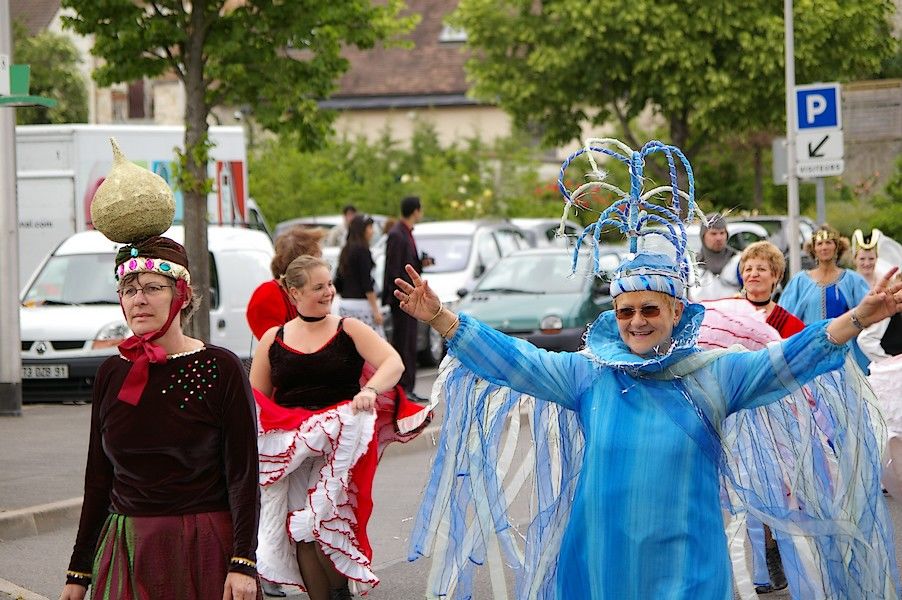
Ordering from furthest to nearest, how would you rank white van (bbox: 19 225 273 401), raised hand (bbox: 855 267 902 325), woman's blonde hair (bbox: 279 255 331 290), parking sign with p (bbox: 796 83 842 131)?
parking sign with p (bbox: 796 83 842 131) < white van (bbox: 19 225 273 401) < woman's blonde hair (bbox: 279 255 331 290) < raised hand (bbox: 855 267 902 325)

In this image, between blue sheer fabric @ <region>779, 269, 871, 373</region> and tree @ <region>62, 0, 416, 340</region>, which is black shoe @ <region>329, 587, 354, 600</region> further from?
tree @ <region>62, 0, 416, 340</region>

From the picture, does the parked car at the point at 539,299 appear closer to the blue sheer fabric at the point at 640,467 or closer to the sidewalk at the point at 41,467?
the sidewalk at the point at 41,467

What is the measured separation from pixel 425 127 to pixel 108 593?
138ft

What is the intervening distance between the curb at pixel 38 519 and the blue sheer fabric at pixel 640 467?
4.82 m

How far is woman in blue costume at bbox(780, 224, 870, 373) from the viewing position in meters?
11.5

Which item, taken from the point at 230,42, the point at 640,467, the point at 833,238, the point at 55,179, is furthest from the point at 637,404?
the point at 55,179

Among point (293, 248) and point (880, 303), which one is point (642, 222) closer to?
point (880, 303)

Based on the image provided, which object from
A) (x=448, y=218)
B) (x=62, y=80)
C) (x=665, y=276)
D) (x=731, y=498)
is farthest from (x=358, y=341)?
(x=62, y=80)

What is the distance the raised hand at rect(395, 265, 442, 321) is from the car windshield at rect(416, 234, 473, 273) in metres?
16.3

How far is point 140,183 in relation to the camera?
4324mm

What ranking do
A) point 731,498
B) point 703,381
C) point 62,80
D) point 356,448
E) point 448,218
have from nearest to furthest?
1. point 703,381
2. point 731,498
3. point 356,448
4. point 448,218
5. point 62,80

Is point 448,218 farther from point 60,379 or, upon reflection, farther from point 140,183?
point 140,183

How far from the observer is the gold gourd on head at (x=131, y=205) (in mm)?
4324

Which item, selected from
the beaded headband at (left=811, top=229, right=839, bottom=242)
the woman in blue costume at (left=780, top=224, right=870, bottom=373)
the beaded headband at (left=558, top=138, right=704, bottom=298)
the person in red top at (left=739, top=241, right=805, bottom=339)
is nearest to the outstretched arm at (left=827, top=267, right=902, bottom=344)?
the beaded headband at (left=558, top=138, right=704, bottom=298)
